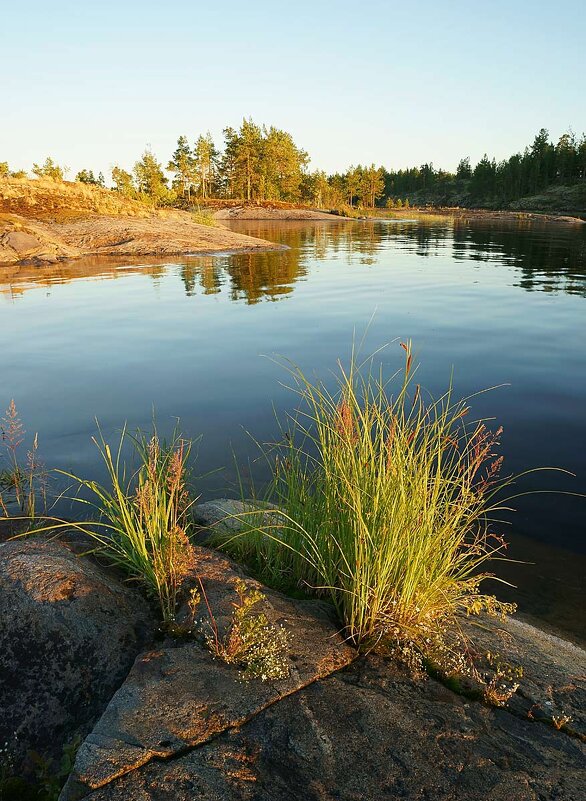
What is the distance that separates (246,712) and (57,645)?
43.4 inches

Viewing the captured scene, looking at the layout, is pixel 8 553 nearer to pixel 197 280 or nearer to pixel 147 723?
pixel 147 723

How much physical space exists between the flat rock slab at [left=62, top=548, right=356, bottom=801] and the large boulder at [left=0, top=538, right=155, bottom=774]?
264mm

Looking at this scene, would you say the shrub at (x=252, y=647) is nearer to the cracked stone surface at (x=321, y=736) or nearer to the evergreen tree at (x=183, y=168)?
the cracked stone surface at (x=321, y=736)

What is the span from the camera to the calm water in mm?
5797

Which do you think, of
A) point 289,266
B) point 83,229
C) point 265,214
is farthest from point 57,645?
point 265,214

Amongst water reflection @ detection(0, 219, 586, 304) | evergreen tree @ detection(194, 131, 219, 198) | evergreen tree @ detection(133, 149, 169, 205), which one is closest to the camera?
water reflection @ detection(0, 219, 586, 304)

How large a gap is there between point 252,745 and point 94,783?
1.97 feet

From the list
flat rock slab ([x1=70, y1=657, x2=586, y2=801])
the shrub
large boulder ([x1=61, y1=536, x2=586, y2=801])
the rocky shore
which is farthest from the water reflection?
flat rock slab ([x1=70, y1=657, x2=586, y2=801])

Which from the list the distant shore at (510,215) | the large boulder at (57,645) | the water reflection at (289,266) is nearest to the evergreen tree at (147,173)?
the distant shore at (510,215)

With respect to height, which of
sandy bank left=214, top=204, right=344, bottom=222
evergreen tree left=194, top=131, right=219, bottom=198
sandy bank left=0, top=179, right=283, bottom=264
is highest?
evergreen tree left=194, top=131, right=219, bottom=198

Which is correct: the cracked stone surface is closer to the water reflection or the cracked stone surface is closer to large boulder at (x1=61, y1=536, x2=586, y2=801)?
large boulder at (x1=61, y1=536, x2=586, y2=801)

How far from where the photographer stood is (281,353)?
1066 centimetres

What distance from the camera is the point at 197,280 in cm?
2033

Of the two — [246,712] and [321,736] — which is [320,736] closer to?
[321,736]
